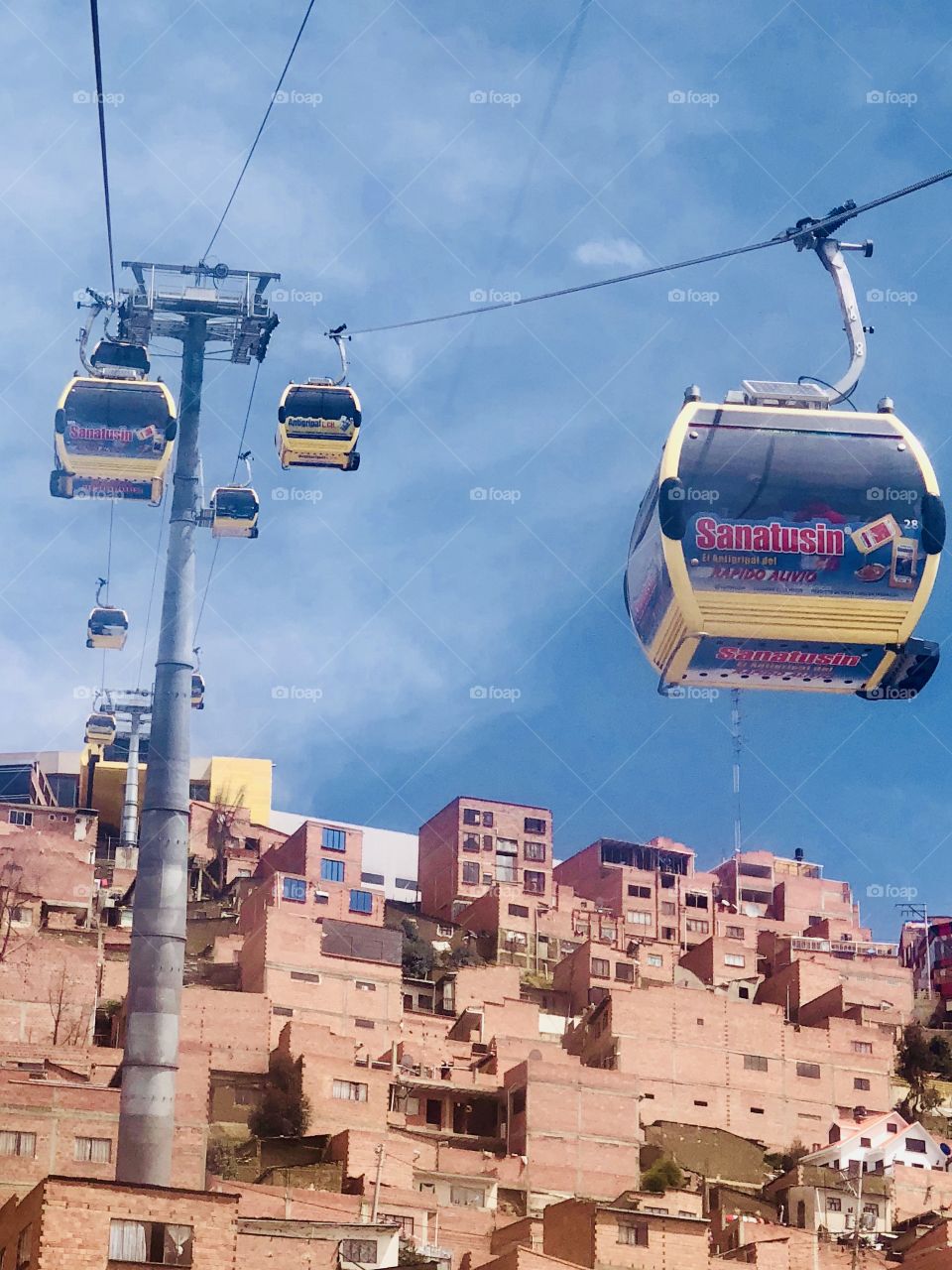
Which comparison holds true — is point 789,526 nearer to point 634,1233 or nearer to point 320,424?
point 320,424

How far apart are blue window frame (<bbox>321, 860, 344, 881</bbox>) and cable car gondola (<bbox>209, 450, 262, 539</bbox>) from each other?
29.9 meters

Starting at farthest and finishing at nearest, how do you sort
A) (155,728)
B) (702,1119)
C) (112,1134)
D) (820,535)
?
(702,1119) < (112,1134) < (155,728) < (820,535)

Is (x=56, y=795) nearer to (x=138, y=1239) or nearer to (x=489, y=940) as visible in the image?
(x=489, y=940)

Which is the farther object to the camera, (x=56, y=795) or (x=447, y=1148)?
(x=56, y=795)

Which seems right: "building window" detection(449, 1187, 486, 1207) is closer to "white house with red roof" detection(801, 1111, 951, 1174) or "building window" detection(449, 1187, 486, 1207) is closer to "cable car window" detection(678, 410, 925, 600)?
"white house with red roof" detection(801, 1111, 951, 1174)

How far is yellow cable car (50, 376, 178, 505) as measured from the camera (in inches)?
1216

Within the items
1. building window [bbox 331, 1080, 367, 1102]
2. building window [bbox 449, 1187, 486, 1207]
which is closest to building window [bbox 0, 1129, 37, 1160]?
building window [bbox 331, 1080, 367, 1102]

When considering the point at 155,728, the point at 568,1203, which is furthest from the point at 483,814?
the point at 155,728

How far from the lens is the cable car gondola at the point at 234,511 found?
113 ft

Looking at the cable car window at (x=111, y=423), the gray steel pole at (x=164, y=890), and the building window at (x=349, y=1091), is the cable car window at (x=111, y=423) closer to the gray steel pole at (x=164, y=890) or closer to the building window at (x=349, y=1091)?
the gray steel pole at (x=164, y=890)

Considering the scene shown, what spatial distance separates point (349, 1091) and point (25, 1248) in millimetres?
17641

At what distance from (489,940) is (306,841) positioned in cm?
587

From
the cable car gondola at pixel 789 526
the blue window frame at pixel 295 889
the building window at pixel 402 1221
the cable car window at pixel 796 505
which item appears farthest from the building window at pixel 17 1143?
the cable car window at pixel 796 505

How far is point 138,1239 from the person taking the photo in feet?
96.6
